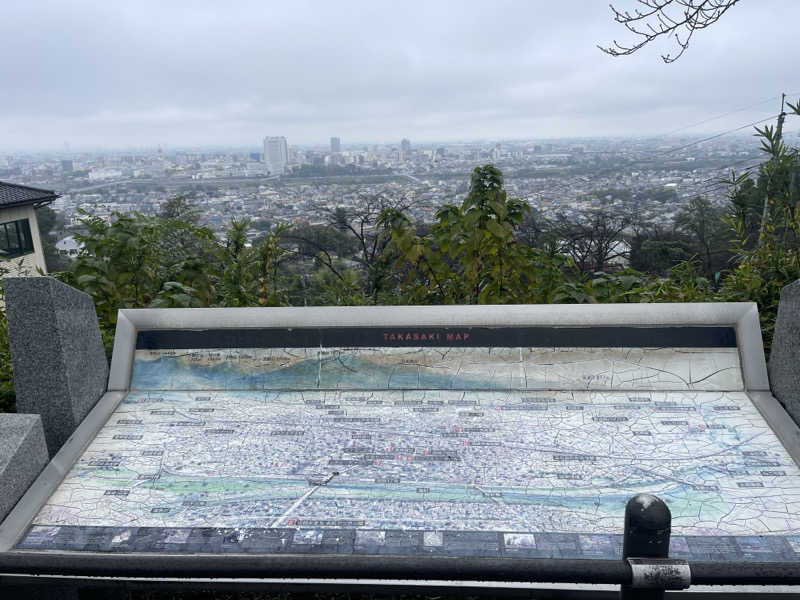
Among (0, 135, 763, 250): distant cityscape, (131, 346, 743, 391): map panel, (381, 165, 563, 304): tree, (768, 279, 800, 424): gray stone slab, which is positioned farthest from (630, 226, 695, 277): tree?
(131, 346, 743, 391): map panel

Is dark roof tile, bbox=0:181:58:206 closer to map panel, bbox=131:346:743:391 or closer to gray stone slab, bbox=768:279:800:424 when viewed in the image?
map panel, bbox=131:346:743:391

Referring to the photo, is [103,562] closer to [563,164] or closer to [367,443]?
[367,443]

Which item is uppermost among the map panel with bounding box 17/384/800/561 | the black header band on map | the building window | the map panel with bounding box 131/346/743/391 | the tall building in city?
the tall building in city

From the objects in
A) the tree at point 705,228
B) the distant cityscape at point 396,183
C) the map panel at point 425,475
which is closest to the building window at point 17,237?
the distant cityscape at point 396,183

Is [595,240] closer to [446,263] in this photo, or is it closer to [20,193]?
[446,263]

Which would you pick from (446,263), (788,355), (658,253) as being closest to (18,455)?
(446,263)

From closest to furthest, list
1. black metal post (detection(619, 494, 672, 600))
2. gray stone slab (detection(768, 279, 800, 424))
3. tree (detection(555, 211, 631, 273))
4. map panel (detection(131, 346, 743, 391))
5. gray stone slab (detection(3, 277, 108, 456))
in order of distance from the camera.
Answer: black metal post (detection(619, 494, 672, 600)) < gray stone slab (detection(768, 279, 800, 424)) < gray stone slab (detection(3, 277, 108, 456)) < map panel (detection(131, 346, 743, 391)) < tree (detection(555, 211, 631, 273))

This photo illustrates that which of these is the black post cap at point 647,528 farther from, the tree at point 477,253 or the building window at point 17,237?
the building window at point 17,237

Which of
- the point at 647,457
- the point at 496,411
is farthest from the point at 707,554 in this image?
the point at 496,411

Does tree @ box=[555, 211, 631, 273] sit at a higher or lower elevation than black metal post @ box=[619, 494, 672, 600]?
lower

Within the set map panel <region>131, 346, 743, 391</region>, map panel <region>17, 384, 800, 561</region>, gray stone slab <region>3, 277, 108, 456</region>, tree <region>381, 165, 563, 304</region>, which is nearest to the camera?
map panel <region>17, 384, 800, 561</region>
